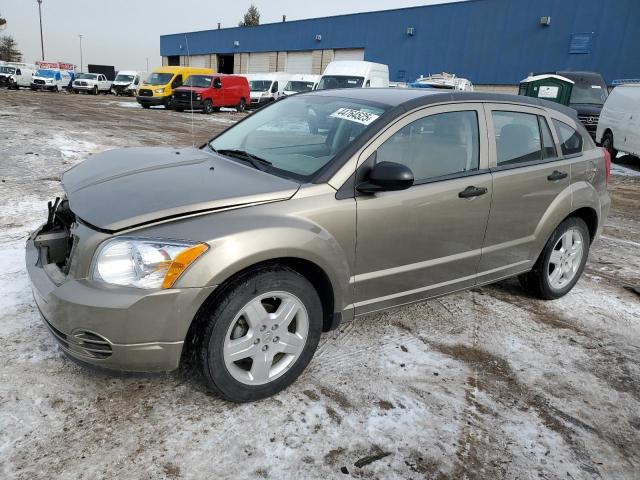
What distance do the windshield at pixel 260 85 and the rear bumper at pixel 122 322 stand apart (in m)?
29.5

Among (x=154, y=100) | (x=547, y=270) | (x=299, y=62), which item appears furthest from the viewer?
(x=299, y=62)

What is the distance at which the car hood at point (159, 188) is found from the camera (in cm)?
243

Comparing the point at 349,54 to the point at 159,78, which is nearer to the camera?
the point at 159,78

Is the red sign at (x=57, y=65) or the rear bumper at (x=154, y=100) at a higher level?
the red sign at (x=57, y=65)

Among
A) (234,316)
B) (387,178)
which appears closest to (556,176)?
(387,178)

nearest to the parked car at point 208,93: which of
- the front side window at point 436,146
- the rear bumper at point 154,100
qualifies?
the rear bumper at point 154,100

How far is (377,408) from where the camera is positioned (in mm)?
2688

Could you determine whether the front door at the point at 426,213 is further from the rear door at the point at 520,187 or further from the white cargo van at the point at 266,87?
the white cargo van at the point at 266,87

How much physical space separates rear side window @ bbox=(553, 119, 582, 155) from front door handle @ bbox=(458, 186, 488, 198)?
3.85 feet

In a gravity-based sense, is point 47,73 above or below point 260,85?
below

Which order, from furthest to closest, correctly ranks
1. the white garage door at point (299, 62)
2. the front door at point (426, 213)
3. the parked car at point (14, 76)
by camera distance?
the white garage door at point (299, 62), the parked car at point (14, 76), the front door at point (426, 213)

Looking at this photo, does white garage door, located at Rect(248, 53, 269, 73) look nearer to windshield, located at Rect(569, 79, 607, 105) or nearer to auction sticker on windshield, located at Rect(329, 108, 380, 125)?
windshield, located at Rect(569, 79, 607, 105)

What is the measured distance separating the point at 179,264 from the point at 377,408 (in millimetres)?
1302

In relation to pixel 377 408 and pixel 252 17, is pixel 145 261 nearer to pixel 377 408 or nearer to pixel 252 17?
pixel 377 408
